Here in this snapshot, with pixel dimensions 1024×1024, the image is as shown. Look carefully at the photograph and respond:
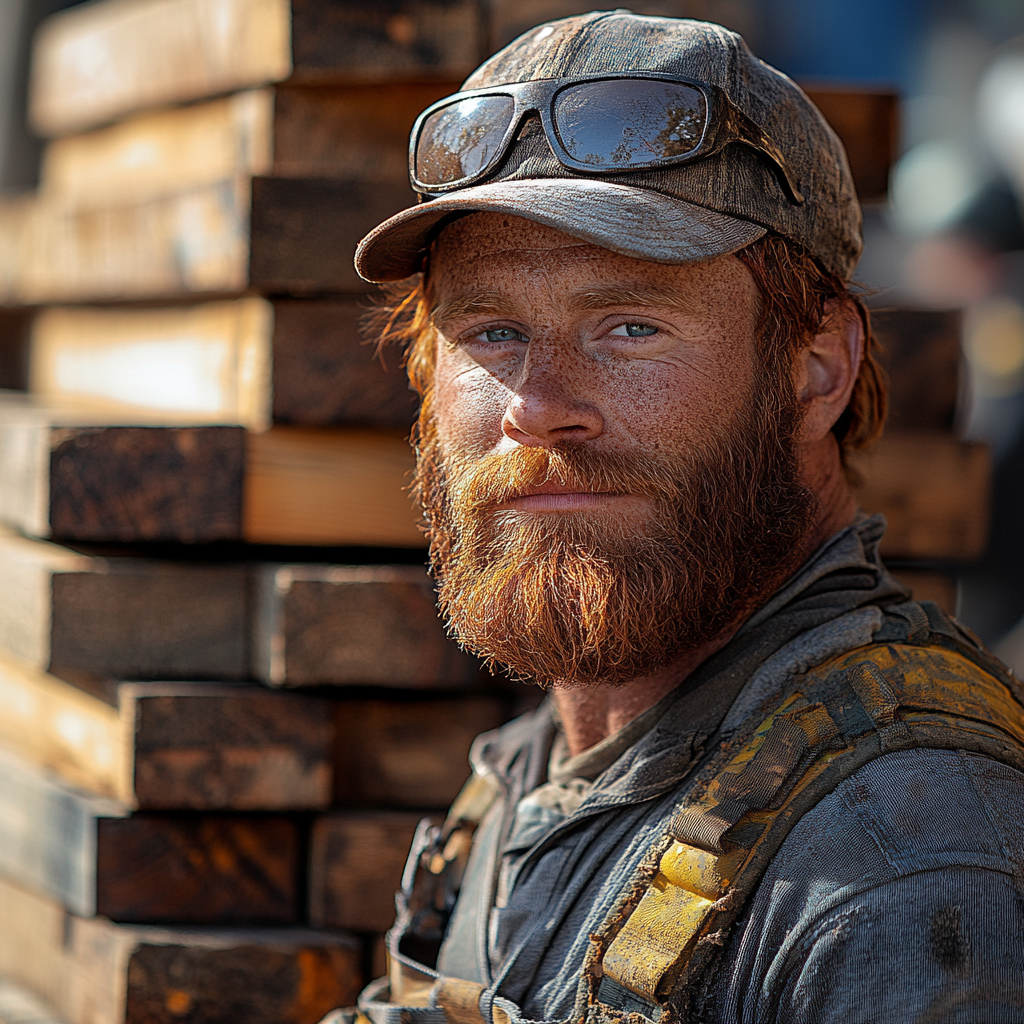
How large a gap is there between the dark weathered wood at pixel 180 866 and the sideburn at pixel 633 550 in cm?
83

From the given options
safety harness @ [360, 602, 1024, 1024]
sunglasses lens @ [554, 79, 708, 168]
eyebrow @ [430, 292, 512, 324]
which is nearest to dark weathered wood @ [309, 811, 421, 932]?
safety harness @ [360, 602, 1024, 1024]

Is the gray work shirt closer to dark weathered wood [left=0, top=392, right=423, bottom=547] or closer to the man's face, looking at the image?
the man's face

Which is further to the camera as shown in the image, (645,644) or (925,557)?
(925,557)

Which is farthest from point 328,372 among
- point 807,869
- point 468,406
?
point 807,869

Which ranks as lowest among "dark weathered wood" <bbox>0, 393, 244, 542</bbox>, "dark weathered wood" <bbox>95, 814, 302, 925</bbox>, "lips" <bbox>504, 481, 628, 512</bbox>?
"dark weathered wood" <bbox>95, 814, 302, 925</bbox>

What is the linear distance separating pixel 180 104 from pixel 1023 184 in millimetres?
5984

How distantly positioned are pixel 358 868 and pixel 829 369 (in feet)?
4.27

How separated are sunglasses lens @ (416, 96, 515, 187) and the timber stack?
38cm

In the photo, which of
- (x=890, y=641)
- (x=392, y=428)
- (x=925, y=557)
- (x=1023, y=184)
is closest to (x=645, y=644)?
(x=890, y=641)

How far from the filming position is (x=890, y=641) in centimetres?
173

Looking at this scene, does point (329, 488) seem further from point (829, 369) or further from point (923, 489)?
point (923, 489)

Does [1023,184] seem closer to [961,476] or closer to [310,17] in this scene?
[961,476]

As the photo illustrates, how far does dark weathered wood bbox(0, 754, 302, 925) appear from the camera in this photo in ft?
8.00

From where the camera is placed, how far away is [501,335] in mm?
1943
